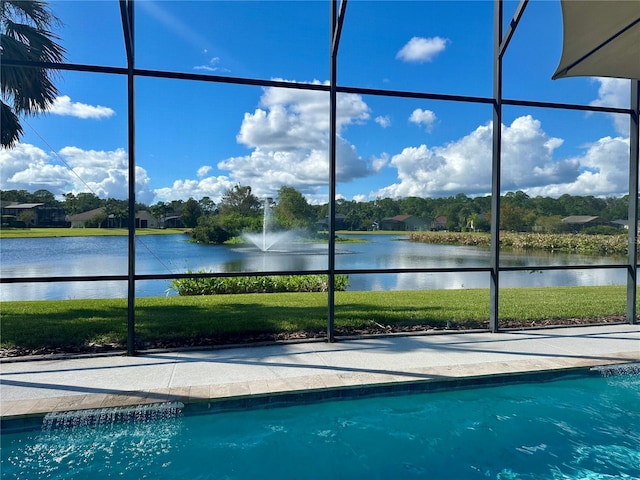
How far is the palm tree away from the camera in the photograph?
16.3 feet

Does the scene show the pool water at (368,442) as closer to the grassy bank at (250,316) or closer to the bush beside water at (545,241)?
the grassy bank at (250,316)

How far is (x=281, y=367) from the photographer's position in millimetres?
3750

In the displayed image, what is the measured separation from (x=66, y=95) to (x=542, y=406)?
21.5 feet

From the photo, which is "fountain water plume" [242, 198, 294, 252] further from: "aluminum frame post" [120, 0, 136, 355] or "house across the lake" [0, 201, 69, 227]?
"house across the lake" [0, 201, 69, 227]

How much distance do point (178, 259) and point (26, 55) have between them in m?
3.08

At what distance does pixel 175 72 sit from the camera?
13.1ft

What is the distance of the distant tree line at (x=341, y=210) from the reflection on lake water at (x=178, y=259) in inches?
11.3

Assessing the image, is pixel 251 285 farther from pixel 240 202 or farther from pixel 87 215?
pixel 87 215

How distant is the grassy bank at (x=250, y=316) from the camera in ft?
15.3

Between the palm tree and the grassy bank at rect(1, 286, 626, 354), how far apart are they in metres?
2.50

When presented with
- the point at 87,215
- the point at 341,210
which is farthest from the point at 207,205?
the point at 341,210

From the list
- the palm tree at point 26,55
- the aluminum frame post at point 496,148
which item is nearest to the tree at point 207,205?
the palm tree at point 26,55

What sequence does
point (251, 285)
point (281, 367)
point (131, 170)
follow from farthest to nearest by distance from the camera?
point (251, 285), point (131, 170), point (281, 367)

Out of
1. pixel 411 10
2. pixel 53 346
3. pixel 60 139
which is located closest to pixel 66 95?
pixel 60 139
